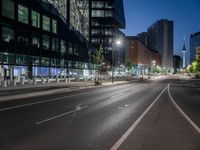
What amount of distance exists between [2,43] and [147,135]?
45888 mm

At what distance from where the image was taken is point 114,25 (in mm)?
134375

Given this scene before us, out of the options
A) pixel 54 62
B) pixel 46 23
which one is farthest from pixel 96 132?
pixel 54 62

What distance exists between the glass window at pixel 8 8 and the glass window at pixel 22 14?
2.12 meters

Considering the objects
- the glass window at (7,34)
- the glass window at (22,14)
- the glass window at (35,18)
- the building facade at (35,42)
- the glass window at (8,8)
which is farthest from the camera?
the glass window at (35,18)

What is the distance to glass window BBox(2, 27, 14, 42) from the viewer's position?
167 feet

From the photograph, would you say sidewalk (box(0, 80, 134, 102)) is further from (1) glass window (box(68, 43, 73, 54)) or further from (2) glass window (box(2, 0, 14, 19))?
(1) glass window (box(68, 43, 73, 54))

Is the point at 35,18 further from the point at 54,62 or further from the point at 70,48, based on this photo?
the point at 70,48

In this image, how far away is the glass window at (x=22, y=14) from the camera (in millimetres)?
55672

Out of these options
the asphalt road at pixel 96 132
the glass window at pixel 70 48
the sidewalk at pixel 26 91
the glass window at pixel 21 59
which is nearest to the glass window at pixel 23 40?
the glass window at pixel 21 59

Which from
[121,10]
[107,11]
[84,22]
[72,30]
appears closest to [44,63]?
[72,30]

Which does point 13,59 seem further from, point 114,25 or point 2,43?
point 114,25

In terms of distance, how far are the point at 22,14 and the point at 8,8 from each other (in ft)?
14.2

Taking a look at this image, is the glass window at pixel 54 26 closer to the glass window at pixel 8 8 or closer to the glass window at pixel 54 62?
the glass window at pixel 54 62

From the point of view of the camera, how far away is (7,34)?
52.0 metres
